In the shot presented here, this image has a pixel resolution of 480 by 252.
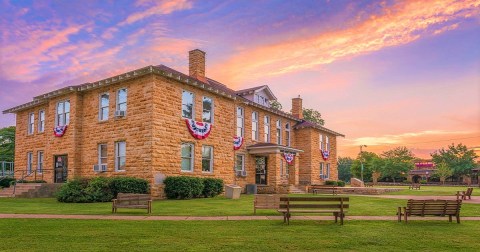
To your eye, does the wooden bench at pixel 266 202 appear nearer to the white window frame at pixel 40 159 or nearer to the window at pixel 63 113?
the window at pixel 63 113

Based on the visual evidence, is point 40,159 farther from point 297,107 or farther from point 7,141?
point 7,141

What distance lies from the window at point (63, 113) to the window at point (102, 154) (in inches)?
135

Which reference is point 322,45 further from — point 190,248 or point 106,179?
point 190,248

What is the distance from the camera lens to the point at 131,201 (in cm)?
1448

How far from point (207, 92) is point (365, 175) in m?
61.7

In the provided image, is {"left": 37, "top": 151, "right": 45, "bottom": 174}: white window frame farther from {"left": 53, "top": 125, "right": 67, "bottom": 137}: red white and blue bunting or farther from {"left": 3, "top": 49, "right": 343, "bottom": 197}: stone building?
{"left": 53, "top": 125, "right": 67, "bottom": 137}: red white and blue bunting

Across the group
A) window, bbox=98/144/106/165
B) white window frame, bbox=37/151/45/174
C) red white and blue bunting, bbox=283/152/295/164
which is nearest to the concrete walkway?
window, bbox=98/144/106/165

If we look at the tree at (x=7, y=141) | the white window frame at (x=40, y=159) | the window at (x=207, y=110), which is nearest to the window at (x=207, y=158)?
the window at (x=207, y=110)

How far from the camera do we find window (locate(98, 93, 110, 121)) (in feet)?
79.2

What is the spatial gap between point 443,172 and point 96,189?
→ 71.7 metres

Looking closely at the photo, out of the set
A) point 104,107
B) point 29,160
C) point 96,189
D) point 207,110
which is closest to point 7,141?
point 29,160

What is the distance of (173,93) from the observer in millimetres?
22844

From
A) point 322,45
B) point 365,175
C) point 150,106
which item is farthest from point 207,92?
point 365,175

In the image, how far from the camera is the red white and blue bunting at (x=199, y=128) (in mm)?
23656
